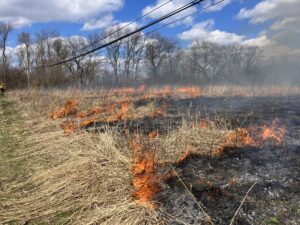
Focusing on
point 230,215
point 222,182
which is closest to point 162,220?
point 230,215

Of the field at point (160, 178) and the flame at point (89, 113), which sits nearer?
the field at point (160, 178)

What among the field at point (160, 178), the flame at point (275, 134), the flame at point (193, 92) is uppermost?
the flame at point (193, 92)

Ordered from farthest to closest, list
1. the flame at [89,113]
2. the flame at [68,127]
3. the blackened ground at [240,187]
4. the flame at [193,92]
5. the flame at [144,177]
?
the flame at [193,92] < the flame at [89,113] < the flame at [68,127] < the flame at [144,177] < the blackened ground at [240,187]

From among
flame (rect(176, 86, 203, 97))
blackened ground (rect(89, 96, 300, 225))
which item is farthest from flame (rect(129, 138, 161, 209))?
flame (rect(176, 86, 203, 97))

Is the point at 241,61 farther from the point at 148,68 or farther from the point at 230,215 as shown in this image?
the point at 230,215

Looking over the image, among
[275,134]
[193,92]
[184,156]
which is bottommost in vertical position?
[184,156]

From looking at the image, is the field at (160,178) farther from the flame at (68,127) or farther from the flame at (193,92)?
the flame at (193,92)

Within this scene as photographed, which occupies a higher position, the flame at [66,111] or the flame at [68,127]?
the flame at [66,111]

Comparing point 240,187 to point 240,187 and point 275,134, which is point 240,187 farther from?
point 275,134

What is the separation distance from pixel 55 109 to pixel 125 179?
9.53 metres

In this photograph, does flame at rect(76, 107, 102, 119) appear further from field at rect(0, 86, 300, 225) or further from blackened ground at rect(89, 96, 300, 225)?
blackened ground at rect(89, 96, 300, 225)

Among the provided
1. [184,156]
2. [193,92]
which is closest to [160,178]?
[184,156]

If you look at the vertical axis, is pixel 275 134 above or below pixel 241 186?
above

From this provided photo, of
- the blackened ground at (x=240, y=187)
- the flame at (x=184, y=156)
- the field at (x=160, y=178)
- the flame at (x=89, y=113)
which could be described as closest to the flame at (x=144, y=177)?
the field at (x=160, y=178)
